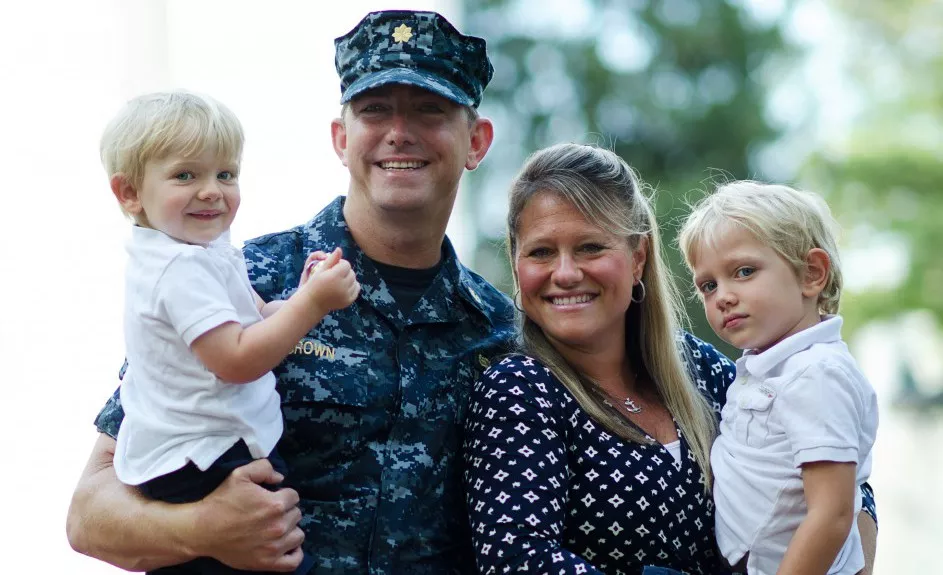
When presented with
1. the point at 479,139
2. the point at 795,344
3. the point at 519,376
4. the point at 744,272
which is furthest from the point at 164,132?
the point at 795,344

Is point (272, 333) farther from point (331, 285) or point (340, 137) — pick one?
point (340, 137)

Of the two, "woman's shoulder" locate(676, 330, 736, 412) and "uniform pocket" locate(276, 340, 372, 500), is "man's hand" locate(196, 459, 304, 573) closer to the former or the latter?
"uniform pocket" locate(276, 340, 372, 500)

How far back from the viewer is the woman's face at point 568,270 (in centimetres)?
243

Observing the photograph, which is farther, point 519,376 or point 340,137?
point 340,137

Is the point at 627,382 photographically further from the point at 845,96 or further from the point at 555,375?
the point at 845,96

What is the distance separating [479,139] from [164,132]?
1.00 m

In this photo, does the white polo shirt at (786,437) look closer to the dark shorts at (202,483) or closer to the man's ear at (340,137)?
the dark shorts at (202,483)

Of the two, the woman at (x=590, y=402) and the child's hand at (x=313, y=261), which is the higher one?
the child's hand at (x=313, y=261)

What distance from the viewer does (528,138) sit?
10055mm

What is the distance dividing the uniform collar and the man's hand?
39.1 inches

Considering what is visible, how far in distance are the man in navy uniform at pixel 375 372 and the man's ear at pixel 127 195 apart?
0.40m

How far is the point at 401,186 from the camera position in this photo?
Result: 249cm

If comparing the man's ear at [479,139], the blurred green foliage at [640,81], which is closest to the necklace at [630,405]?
the man's ear at [479,139]

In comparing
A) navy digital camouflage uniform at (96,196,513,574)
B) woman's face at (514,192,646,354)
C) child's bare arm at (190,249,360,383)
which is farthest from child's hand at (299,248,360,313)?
woman's face at (514,192,646,354)
